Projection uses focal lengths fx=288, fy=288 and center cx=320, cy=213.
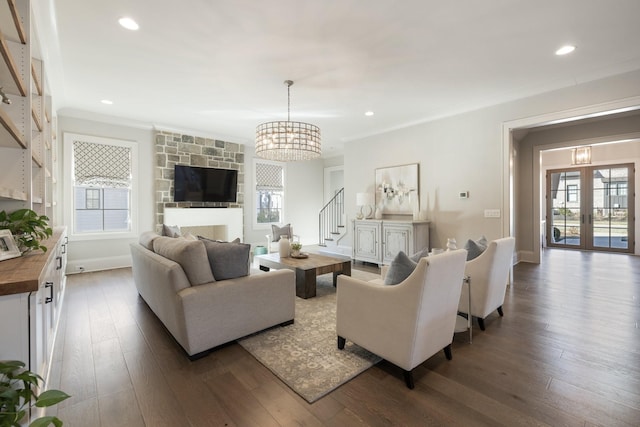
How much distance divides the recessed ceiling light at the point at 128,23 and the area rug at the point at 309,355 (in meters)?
3.05

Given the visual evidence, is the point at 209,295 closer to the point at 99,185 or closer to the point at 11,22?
the point at 11,22

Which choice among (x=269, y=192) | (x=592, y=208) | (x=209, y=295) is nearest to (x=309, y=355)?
(x=209, y=295)

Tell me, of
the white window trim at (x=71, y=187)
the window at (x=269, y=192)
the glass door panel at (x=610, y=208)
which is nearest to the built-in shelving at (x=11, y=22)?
the white window trim at (x=71, y=187)

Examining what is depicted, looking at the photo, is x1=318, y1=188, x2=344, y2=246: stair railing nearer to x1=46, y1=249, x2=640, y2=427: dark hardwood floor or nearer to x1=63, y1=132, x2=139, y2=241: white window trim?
x1=63, y1=132, x2=139, y2=241: white window trim

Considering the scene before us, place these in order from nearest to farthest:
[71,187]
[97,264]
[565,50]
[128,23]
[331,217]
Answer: [128,23], [565,50], [71,187], [97,264], [331,217]

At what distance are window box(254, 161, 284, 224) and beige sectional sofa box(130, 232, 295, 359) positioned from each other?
481cm

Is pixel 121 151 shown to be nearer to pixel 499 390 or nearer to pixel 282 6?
pixel 282 6

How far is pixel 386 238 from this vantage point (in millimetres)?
5512

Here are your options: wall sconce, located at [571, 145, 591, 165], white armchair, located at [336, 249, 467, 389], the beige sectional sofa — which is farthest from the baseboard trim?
wall sconce, located at [571, 145, 591, 165]

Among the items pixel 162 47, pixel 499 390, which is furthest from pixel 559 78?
pixel 162 47

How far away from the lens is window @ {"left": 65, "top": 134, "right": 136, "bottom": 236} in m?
5.13

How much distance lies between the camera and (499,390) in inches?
74.9

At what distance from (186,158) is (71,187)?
203 cm

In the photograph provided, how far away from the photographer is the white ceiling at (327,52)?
2479 millimetres
